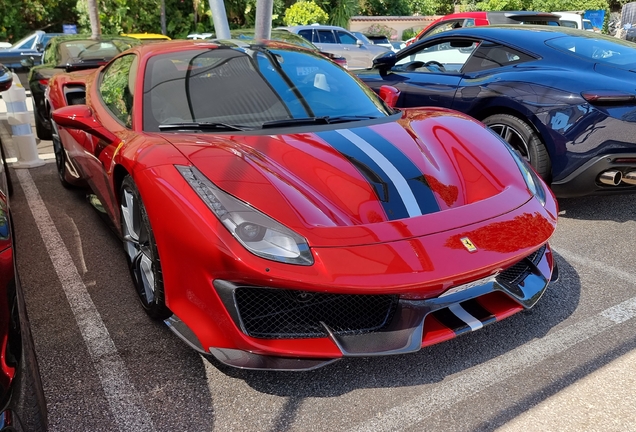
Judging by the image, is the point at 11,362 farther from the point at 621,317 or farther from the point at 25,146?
the point at 25,146

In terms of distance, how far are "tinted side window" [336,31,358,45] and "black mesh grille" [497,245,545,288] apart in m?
13.6

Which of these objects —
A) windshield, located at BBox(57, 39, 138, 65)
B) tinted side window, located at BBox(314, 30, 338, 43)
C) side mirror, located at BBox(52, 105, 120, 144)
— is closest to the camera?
side mirror, located at BBox(52, 105, 120, 144)

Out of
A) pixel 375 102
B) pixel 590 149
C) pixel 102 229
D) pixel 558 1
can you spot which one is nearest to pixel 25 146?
pixel 102 229

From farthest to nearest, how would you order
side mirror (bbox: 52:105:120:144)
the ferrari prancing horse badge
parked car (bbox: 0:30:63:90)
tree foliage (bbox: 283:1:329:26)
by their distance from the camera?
tree foliage (bbox: 283:1:329:26)
parked car (bbox: 0:30:63:90)
side mirror (bbox: 52:105:120:144)
the ferrari prancing horse badge

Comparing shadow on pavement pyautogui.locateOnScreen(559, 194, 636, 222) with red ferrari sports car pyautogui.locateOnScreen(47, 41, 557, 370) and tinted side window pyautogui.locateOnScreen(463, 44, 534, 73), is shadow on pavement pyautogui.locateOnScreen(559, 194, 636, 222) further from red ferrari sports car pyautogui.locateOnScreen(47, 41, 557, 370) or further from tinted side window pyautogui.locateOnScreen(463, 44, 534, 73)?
red ferrari sports car pyautogui.locateOnScreen(47, 41, 557, 370)

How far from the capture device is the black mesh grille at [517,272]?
2.27 metres

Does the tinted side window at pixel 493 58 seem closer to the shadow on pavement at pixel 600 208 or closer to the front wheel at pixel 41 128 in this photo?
the shadow on pavement at pixel 600 208

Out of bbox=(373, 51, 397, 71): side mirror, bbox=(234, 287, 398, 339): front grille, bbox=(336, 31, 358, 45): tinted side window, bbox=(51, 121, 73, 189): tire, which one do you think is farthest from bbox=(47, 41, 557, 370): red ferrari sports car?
bbox=(336, 31, 358, 45): tinted side window

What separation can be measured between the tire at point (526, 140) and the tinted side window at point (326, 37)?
11591mm

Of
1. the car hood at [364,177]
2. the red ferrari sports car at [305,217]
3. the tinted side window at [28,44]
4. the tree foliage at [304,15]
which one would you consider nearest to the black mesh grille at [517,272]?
the red ferrari sports car at [305,217]

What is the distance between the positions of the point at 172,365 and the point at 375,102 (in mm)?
1906

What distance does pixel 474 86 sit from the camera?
4203 millimetres

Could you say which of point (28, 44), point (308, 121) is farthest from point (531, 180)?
point (28, 44)

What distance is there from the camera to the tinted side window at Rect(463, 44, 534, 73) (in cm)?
425
